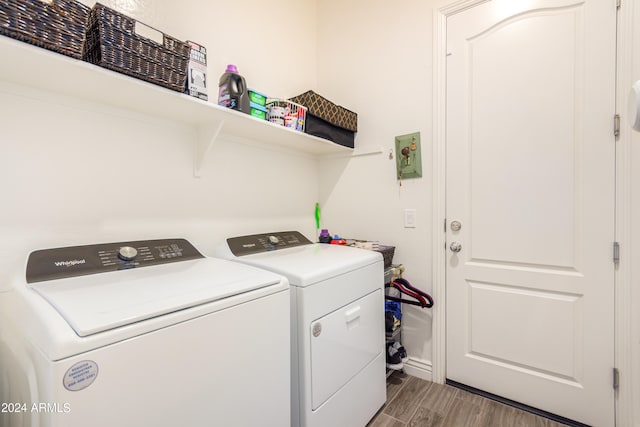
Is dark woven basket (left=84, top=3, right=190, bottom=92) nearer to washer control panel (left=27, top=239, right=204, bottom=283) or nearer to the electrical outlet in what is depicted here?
washer control panel (left=27, top=239, right=204, bottom=283)

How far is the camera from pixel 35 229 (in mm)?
1063

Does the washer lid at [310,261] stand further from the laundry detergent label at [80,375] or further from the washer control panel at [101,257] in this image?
the laundry detergent label at [80,375]

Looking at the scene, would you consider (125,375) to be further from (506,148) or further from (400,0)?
(400,0)

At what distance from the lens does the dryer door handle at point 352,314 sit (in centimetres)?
131

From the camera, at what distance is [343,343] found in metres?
1.29

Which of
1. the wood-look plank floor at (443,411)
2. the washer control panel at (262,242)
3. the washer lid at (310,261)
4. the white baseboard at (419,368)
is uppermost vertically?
the washer control panel at (262,242)

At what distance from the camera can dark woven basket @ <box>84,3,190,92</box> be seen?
37.0 inches

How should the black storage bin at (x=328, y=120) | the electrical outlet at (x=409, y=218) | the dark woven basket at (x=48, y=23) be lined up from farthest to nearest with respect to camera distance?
1. the electrical outlet at (x=409, y=218)
2. the black storage bin at (x=328, y=120)
3. the dark woven basket at (x=48, y=23)

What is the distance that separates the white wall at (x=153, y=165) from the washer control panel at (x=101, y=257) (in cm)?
9

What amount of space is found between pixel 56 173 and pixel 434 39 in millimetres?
2094

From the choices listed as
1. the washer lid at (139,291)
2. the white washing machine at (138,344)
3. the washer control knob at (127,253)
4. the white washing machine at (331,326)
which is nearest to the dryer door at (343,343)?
the white washing machine at (331,326)

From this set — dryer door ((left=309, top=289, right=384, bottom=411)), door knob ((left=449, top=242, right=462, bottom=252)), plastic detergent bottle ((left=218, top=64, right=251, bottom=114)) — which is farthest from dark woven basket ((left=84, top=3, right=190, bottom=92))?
door knob ((left=449, top=242, right=462, bottom=252))

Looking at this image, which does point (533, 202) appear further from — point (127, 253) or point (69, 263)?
point (69, 263)

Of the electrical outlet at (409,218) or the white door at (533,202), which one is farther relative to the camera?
the electrical outlet at (409,218)
